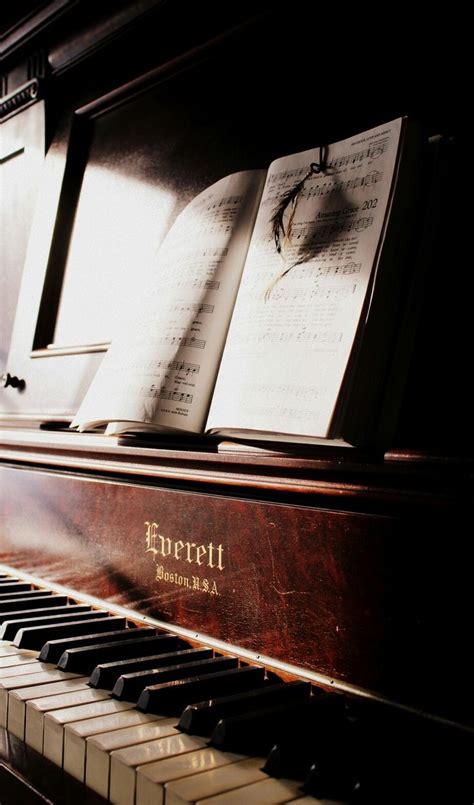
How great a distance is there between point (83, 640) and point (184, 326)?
598mm

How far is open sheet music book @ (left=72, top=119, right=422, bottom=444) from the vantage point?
1.13 metres

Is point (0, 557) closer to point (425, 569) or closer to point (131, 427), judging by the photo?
point (131, 427)

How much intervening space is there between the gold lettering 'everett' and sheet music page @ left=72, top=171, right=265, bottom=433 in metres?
0.22

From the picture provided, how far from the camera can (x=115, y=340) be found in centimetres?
162

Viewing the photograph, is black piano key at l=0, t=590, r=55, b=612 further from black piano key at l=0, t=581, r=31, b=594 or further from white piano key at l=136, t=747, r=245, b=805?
white piano key at l=136, t=747, r=245, b=805

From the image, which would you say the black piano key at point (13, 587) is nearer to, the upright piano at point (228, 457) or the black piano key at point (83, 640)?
the upright piano at point (228, 457)

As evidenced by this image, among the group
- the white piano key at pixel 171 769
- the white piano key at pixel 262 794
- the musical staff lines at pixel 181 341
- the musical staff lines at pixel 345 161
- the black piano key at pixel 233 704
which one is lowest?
the white piano key at pixel 171 769

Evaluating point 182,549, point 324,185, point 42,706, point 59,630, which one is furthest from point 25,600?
point 324,185

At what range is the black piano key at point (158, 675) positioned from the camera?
3.76ft

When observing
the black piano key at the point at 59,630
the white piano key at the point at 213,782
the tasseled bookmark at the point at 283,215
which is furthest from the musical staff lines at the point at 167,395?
the white piano key at the point at 213,782

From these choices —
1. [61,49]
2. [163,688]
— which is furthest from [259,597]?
[61,49]

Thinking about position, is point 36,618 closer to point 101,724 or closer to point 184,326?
point 101,724

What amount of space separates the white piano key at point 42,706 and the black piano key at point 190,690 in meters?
0.10

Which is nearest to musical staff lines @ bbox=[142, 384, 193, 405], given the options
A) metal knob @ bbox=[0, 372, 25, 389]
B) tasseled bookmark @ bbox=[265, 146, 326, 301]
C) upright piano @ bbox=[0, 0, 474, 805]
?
upright piano @ bbox=[0, 0, 474, 805]
